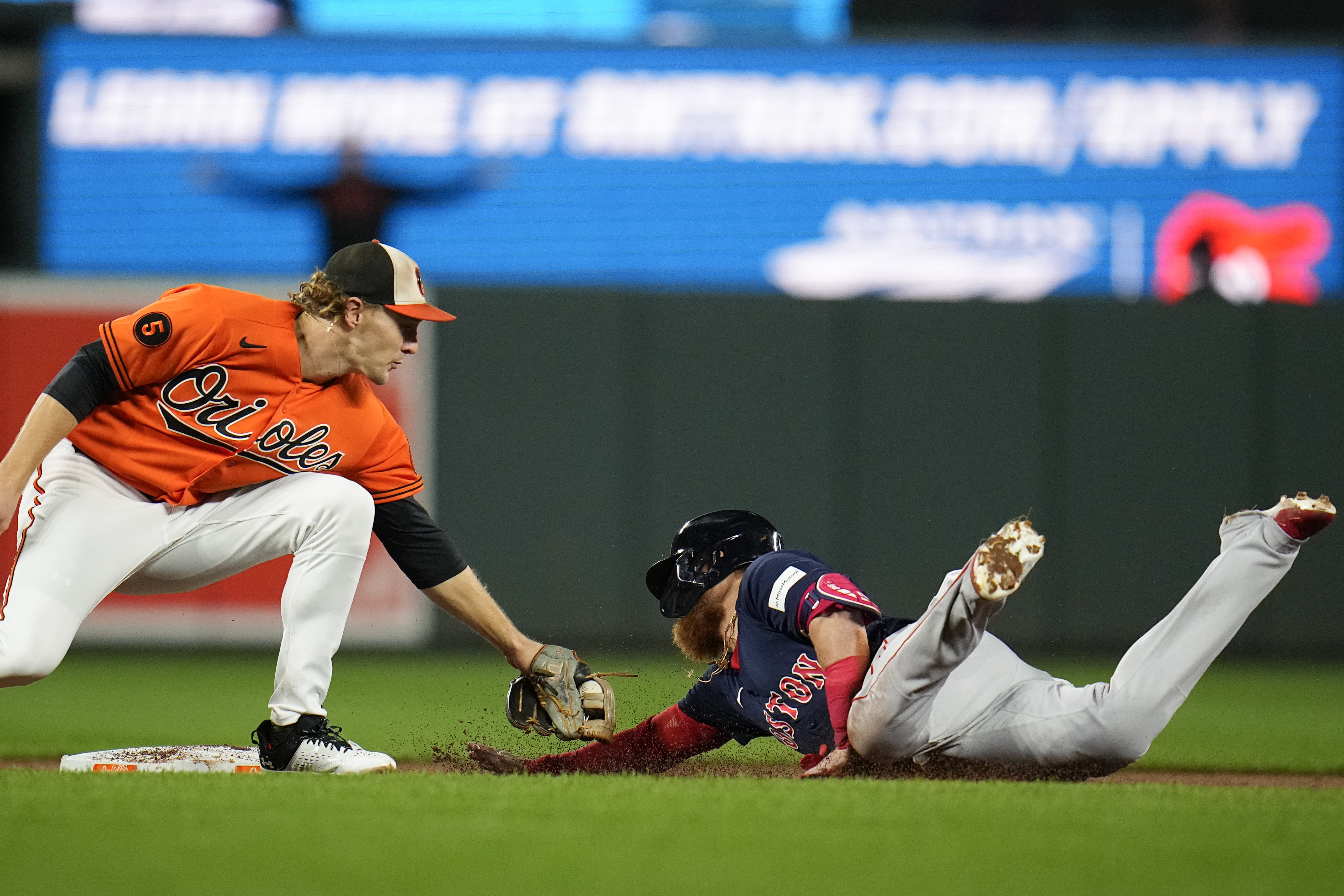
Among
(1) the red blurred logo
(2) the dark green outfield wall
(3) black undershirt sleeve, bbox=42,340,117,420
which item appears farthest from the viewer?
(1) the red blurred logo

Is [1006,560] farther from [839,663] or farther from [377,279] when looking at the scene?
[377,279]

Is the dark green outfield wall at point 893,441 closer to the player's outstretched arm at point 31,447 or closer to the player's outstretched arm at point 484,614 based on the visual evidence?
the player's outstretched arm at point 484,614

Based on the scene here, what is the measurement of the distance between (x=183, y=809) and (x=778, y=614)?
4.01 feet

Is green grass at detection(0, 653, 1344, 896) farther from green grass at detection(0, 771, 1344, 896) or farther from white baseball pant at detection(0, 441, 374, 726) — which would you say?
white baseball pant at detection(0, 441, 374, 726)

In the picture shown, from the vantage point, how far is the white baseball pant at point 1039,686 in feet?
9.38

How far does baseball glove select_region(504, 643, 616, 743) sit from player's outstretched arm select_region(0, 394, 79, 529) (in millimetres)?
1156

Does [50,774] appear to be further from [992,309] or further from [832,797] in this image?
[992,309]

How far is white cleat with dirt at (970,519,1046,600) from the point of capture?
2635 millimetres

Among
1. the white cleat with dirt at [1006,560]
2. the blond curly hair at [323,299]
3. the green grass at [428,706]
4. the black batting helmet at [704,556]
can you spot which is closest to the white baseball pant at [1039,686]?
the white cleat with dirt at [1006,560]

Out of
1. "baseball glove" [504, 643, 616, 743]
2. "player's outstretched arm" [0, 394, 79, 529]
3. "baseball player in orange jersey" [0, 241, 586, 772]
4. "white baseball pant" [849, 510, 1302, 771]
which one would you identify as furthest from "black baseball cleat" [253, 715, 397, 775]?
"white baseball pant" [849, 510, 1302, 771]

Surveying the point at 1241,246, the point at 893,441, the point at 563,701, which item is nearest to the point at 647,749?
the point at 563,701

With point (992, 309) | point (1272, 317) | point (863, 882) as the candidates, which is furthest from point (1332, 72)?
point (863, 882)

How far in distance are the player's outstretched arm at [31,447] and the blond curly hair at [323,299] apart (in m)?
0.56

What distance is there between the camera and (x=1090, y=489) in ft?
22.8
